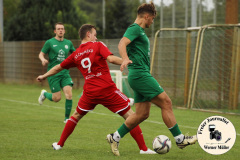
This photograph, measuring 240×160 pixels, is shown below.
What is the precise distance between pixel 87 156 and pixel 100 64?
131 cm

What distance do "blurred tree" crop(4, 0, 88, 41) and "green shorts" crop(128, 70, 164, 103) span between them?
96.0 feet

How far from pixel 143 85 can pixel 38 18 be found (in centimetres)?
3113

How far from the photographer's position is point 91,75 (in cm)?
727

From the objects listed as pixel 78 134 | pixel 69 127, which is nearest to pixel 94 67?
pixel 69 127

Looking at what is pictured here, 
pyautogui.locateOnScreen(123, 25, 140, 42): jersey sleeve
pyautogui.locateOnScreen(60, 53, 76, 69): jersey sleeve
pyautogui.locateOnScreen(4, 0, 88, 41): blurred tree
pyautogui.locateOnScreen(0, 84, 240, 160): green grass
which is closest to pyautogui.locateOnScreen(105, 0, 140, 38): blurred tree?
pyautogui.locateOnScreen(4, 0, 88, 41): blurred tree

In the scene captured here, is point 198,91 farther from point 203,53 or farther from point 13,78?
point 13,78

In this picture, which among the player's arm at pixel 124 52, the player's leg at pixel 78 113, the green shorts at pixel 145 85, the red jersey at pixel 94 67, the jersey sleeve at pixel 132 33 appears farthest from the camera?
the player's leg at pixel 78 113

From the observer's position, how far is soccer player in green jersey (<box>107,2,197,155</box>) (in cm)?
688

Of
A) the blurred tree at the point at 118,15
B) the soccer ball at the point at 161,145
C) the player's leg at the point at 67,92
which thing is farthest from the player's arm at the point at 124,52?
the blurred tree at the point at 118,15

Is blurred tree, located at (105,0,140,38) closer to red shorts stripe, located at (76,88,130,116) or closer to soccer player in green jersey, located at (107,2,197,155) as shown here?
red shorts stripe, located at (76,88,130,116)

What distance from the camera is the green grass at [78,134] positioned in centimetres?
707

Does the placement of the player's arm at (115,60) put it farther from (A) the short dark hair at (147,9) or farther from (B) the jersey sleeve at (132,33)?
(A) the short dark hair at (147,9)

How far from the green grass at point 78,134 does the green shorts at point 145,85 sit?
2.81ft

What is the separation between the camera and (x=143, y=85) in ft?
22.8
